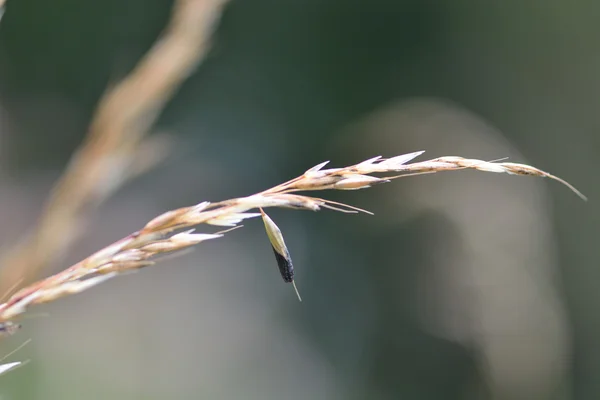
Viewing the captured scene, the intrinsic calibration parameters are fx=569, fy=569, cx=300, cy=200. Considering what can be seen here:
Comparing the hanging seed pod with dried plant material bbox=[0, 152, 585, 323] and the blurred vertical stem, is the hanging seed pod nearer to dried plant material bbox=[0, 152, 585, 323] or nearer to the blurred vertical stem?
dried plant material bbox=[0, 152, 585, 323]

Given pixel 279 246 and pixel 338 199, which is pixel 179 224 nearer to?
pixel 279 246

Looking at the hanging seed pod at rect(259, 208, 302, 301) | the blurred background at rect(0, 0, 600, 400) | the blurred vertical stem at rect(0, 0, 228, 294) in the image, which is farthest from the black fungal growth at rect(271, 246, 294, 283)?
the blurred background at rect(0, 0, 600, 400)

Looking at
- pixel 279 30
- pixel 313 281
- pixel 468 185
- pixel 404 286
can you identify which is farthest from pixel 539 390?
pixel 279 30

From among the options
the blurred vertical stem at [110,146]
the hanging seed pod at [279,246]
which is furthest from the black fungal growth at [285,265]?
the blurred vertical stem at [110,146]

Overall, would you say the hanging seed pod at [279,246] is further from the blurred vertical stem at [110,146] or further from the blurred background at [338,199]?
the blurred background at [338,199]

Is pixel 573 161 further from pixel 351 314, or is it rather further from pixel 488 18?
pixel 351 314
